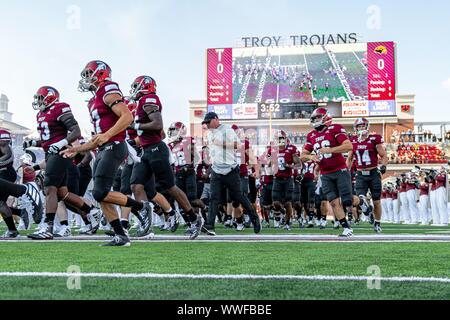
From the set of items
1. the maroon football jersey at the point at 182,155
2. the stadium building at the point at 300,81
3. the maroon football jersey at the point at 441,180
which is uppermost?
the stadium building at the point at 300,81

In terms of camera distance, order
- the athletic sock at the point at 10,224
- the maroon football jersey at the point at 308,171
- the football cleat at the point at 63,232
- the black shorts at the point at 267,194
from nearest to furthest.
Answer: the athletic sock at the point at 10,224 → the football cleat at the point at 63,232 → the black shorts at the point at 267,194 → the maroon football jersey at the point at 308,171

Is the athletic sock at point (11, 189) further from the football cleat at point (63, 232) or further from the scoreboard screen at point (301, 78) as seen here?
the scoreboard screen at point (301, 78)

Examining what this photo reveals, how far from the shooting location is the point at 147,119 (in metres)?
8.46

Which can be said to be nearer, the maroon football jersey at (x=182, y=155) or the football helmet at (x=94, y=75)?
the football helmet at (x=94, y=75)

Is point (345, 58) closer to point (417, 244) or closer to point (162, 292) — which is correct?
point (417, 244)

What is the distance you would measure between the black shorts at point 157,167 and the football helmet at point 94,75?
5.57ft

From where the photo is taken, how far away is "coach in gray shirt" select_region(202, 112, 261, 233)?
9.75m

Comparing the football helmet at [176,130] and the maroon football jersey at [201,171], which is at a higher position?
the football helmet at [176,130]

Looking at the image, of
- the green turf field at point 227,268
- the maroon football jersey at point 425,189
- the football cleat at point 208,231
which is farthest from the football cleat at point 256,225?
the maroon football jersey at point 425,189

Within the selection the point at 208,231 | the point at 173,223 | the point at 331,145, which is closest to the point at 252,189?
the point at 173,223

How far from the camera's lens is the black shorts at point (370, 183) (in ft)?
37.2

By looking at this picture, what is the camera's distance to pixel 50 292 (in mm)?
3395
